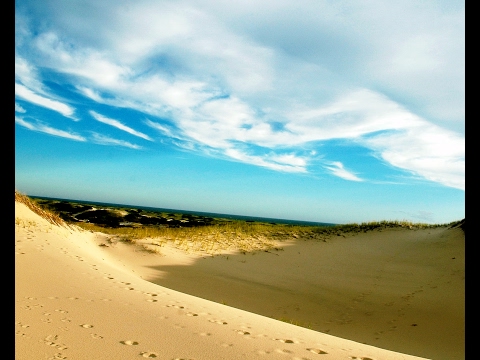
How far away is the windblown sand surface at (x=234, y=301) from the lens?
3463 mm

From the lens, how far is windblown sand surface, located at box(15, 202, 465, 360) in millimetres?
3463

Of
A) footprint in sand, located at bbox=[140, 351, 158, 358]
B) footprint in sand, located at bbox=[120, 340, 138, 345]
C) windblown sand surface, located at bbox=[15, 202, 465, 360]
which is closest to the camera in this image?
footprint in sand, located at bbox=[140, 351, 158, 358]

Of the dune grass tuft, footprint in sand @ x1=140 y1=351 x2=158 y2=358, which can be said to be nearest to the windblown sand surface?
footprint in sand @ x1=140 y1=351 x2=158 y2=358

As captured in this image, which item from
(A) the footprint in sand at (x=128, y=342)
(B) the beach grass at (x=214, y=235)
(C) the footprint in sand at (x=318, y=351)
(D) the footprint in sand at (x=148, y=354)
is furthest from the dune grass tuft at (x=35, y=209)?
(C) the footprint in sand at (x=318, y=351)

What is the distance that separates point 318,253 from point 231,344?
15.0 metres

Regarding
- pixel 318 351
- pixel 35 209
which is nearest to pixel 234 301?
pixel 318 351

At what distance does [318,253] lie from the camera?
57.9 feet

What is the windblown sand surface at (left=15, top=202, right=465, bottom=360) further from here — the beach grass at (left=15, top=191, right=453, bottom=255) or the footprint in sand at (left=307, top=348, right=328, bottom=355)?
the beach grass at (left=15, top=191, right=453, bottom=255)

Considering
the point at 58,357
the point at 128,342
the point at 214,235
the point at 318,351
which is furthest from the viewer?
the point at 214,235

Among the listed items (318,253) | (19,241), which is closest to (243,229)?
(318,253)

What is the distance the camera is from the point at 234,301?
8.79m

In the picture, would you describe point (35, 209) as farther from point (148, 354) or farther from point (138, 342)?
point (148, 354)

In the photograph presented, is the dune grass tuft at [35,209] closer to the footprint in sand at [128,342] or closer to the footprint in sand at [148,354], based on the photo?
the footprint in sand at [128,342]
